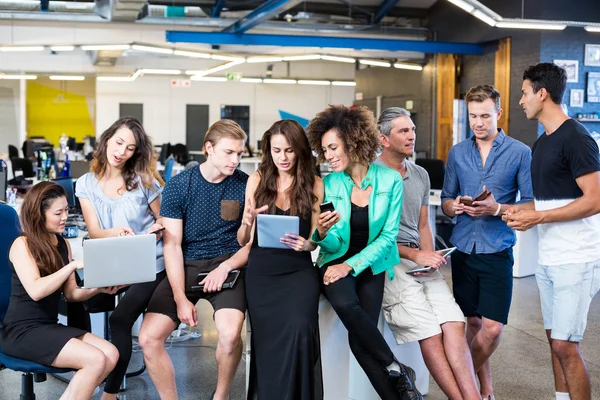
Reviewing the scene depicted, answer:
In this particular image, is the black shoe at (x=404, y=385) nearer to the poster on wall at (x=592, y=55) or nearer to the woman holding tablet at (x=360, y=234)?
the woman holding tablet at (x=360, y=234)

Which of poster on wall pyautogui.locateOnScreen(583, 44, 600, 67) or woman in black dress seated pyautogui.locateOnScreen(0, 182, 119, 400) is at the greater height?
poster on wall pyautogui.locateOnScreen(583, 44, 600, 67)

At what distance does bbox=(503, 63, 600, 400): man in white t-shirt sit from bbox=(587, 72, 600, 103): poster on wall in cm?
941

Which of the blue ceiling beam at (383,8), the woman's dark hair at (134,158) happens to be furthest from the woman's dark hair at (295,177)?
the blue ceiling beam at (383,8)

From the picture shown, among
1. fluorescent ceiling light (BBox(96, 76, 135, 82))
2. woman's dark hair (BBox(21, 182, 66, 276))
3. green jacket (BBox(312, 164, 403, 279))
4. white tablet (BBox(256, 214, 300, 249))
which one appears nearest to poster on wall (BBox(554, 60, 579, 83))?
green jacket (BBox(312, 164, 403, 279))

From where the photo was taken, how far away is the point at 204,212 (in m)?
3.57

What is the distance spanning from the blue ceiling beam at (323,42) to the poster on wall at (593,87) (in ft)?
7.44

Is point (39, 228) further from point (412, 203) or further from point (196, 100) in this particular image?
point (196, 100)

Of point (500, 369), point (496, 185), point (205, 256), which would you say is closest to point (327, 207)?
point (205, 256)

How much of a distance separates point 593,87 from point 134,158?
10090 millimetres

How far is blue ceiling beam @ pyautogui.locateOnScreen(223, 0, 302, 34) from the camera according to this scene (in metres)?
10.4

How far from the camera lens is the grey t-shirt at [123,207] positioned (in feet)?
12.0

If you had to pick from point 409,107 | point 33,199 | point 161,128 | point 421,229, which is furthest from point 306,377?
point 161,128

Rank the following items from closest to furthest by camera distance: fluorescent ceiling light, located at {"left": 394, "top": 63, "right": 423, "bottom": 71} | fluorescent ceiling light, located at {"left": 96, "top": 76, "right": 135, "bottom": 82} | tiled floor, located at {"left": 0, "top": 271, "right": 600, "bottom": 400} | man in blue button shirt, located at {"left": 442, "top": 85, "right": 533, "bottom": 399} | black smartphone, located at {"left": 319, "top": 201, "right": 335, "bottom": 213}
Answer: black smartphone, located at {"left": 319, "top": 201, "right": 335, "bottom": 213}, man in blue button shirt, located at {"left": 442, "top": 85, "right": 533, "bottom": 399}, tiled floor, located at {"left": 0, "top": 271, "right": 600, "bottom": 400}, fluorescent ceiling light, located at {"left": 394, "top": 63, "right": 423, "bottom": 71}, fluorescent ceiling light, located at {"left": 96, "top": 76, "right": 135, "bottom": 82}

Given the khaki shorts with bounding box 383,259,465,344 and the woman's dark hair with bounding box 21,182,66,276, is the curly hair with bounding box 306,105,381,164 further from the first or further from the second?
the woman's dark hair with bounding box 21,182,66,276
